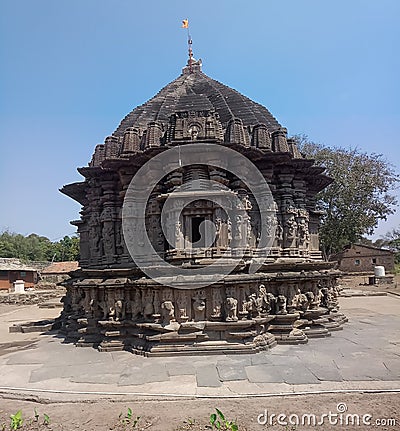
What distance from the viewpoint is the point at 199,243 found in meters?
9.03

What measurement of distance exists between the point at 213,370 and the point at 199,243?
3301 millimetres

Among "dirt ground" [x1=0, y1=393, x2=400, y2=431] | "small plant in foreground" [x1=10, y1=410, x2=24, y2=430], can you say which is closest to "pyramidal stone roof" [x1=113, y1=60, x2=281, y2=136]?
"dirt ground" [x1=0, y1=393, x2=400, y2=431]

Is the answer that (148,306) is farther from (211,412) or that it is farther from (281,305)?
(211,412)

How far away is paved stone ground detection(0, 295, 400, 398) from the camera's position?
5500mm

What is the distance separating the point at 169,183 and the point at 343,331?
5.57m

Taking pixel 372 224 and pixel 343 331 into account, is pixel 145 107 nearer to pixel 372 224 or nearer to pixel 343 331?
pixel 343 331

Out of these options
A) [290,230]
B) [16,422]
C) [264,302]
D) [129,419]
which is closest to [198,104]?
[290,230]

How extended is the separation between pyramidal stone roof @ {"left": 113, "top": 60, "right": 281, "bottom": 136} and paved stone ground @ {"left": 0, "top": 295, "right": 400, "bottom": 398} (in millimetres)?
6481

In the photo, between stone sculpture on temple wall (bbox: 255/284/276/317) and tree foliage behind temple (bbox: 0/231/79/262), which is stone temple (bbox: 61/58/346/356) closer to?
stone sculpture on temple wall (bbox: 255/284/276/317)

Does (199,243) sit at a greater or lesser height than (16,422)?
greater

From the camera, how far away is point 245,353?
24.0 feet

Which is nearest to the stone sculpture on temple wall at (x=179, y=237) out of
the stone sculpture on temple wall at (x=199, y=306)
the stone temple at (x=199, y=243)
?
the stone temple at (x=199, y=243)

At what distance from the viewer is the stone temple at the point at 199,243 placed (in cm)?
774

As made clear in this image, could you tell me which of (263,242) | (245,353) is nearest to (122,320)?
(245,353)
